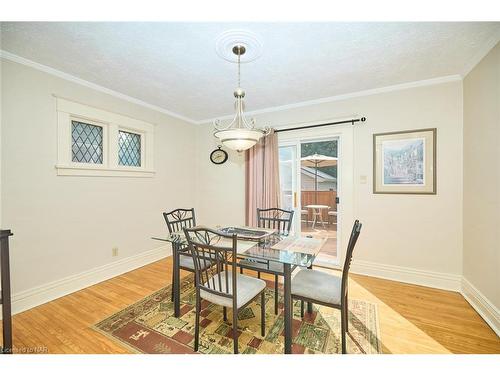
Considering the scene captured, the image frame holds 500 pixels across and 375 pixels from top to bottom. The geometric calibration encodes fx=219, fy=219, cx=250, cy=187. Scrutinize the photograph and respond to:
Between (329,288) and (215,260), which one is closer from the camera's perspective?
Answer: (215,260)

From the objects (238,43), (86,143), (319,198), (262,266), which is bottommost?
(262,266)

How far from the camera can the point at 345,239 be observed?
10.5 ft

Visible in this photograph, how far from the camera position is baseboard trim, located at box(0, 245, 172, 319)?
2236 mm

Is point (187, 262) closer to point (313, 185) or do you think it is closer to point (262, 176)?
point (262, 176)

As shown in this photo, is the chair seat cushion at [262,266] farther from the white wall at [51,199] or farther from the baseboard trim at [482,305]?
the white wall at [51,199]

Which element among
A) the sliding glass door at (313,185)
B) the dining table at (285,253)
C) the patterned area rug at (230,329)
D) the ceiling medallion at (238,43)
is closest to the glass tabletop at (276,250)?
the dining table at (285,253)

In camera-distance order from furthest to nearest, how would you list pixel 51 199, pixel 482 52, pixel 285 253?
pixel 51 199 → pixel 482 52 → pixel 285 253

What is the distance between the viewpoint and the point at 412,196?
2.80 metres

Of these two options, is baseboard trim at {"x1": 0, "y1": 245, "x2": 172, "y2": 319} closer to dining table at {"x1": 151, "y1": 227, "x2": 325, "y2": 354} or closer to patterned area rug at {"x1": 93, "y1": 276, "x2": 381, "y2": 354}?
patterned area rug at {"x1": 93, "y1": 276, "x2": 381, "y2": 354}

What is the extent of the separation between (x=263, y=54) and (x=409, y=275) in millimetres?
3174

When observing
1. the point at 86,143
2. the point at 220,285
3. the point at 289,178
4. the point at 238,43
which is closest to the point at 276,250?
the point at 220,285

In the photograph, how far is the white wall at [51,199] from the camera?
2.20m
